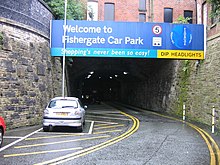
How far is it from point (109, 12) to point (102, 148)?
29948mm

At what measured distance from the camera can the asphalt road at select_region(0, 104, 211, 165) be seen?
7.62 metres

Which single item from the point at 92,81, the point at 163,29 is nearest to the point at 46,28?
the point at 163,29

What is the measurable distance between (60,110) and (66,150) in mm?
3723

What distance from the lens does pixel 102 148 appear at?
9.24m

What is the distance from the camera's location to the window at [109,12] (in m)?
37.3

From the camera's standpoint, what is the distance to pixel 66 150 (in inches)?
349

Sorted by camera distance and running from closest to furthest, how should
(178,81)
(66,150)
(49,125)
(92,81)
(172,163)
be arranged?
1. (172,163)
2. (66,150)
3. (49,125)
4. (178,81)
5. (92,81)

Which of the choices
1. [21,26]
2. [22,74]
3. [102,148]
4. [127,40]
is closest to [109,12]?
[127,40]

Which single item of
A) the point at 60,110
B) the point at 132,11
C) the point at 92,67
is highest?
the point at 132,11

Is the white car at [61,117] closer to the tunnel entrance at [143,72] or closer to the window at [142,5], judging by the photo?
the tunnel entrance at [143,72]

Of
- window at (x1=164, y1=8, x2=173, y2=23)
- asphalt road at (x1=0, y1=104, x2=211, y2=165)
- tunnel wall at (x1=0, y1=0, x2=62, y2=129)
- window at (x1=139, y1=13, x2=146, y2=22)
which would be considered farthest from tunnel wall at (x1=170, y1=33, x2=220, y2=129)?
window at (x1=139, y1=13, x2=146, y2=22)

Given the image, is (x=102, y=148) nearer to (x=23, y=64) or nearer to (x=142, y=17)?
(x=23, y=64)

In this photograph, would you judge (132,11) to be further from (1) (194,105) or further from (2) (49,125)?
(2) (49,125)

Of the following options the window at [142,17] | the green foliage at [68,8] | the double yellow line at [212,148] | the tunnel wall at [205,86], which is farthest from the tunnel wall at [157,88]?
the double yellow line at [212,148]
